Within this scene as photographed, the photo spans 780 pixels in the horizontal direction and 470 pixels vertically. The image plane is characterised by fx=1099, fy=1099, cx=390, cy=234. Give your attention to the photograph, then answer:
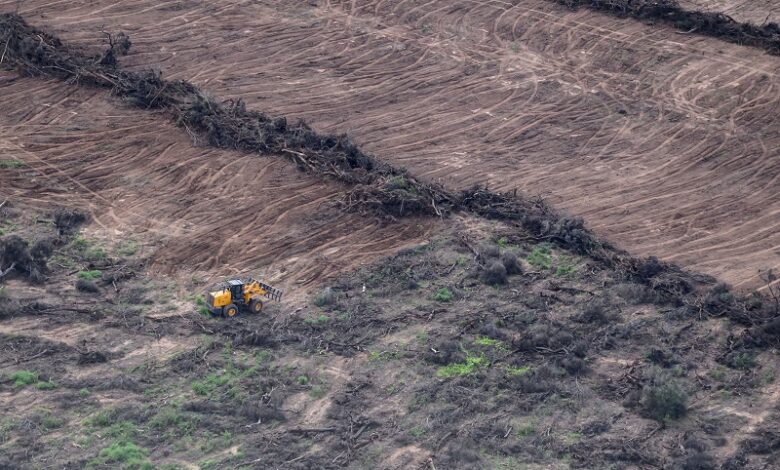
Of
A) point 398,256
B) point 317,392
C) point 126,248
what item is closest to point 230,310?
point 317,392

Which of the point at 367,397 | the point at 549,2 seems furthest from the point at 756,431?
the point at 549,2

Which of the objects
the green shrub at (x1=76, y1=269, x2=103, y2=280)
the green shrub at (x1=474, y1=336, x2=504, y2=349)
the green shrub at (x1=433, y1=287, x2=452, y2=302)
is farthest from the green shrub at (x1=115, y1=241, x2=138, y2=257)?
the green shrub at (x1=474, y1=336, x2=504, y2=349)

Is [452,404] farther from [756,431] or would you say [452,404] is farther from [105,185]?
[105,185]

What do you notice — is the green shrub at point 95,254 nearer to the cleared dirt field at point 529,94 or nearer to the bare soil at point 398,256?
the bare soil at point 398,256

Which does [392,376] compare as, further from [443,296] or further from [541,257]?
[541,257]

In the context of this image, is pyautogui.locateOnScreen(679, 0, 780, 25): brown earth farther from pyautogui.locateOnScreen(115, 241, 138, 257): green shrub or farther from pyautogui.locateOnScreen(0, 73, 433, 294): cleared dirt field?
pyautogui.locateOnScreen(115, 241, 138, 257): green shrub

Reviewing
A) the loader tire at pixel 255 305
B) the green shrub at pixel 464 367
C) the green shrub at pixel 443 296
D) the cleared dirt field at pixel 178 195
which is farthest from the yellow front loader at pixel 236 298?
the green shrub at pixel 464 367
